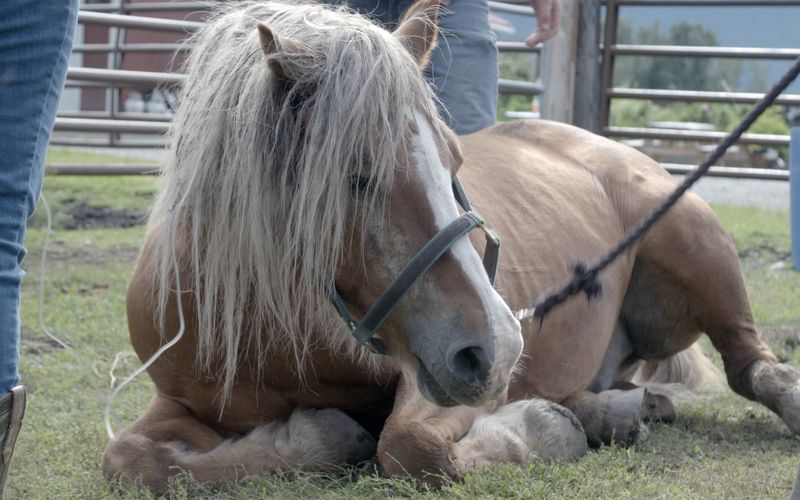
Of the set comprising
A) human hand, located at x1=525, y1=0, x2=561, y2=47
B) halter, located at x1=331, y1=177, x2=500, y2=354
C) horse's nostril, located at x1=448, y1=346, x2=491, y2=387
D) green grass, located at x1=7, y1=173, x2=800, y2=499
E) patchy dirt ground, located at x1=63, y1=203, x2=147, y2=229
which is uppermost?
human hand, located at x1=525, y1=0, x2=561, y2=47

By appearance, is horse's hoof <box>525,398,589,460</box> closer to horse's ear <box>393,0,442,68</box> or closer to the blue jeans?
horse's ear <box>393,0,442,68</box>

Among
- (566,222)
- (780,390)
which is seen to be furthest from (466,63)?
(780,390)

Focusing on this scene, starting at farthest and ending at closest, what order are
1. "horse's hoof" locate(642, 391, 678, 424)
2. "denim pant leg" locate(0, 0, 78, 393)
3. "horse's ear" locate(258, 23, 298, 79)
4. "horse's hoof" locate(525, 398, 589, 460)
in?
"horse's hoof" locate(642, 391, 678, 424)
"horse's hoof" locate(525, 398, 589, 460)
"horse's ear" locate(258, 23, 298, 79)
"denim pant leg" locate(0, 0, 78, 393)

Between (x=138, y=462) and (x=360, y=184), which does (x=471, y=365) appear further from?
(x=138, y=462)

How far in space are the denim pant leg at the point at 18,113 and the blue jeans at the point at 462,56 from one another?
1.74 meters

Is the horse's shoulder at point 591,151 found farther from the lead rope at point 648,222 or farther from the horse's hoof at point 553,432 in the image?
the horse's hoof at point 553,432

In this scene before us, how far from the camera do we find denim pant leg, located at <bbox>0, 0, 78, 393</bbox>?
199cm

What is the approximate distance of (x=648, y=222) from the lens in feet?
8.17

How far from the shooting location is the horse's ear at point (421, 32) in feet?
8.72

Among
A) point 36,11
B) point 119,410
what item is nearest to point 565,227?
point 119,410

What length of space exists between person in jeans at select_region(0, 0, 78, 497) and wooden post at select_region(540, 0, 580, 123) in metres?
6.86

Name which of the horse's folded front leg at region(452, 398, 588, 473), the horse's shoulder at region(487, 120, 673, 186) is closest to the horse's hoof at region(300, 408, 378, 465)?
the horse's folded front leg at region(452, 398, 588, 473)

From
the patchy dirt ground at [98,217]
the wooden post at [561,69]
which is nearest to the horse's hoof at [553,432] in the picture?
the patchy dirt ground at [98,217]

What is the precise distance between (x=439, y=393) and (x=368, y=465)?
0.55m
